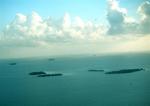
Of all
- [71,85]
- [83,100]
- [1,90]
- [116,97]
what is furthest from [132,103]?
[1,90]

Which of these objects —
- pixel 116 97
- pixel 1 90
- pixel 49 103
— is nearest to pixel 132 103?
pixel 116 97

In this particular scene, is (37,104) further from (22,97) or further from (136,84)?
(136,84)

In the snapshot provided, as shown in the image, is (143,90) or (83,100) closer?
(83,100)

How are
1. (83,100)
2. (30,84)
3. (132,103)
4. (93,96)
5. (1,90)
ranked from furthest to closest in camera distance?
(30,84)
(1,90)
(93,96)
(83,100)
(132,103)

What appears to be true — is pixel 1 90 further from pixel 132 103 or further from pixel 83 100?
pixel 132 103

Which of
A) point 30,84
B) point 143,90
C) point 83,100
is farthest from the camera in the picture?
point 30,84

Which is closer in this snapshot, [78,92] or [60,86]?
[78,92]

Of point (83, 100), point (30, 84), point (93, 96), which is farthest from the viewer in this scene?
point (30, 84)

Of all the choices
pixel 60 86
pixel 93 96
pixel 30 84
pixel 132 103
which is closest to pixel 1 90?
pixel 30 84

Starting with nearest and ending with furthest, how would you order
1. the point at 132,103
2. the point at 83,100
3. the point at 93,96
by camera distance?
the point at 132,103, the point at 83,100, the point at 93,96
